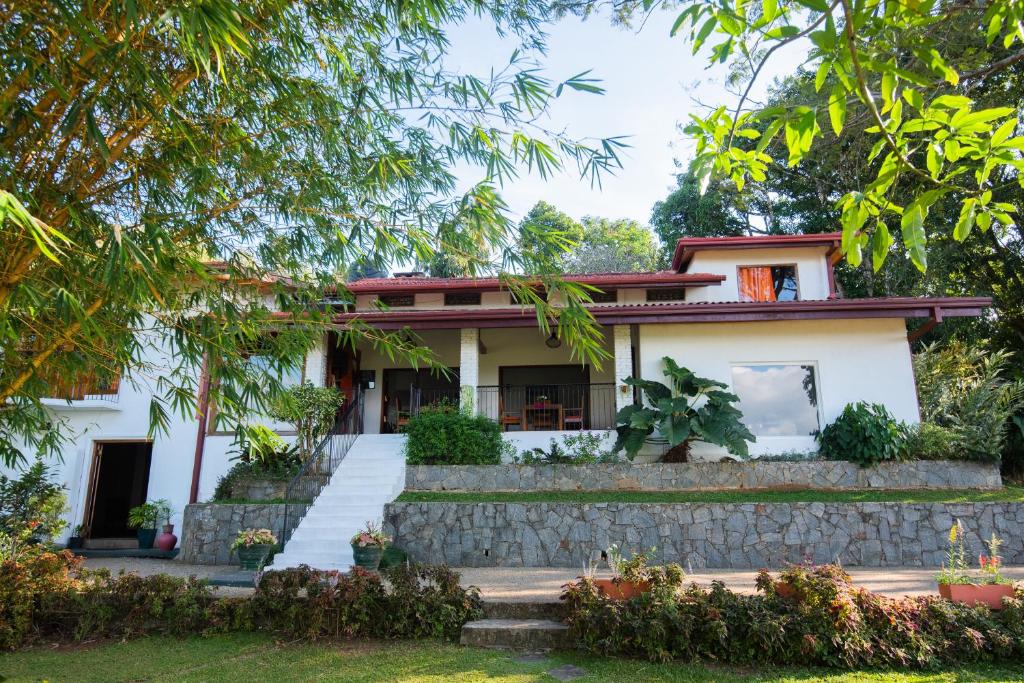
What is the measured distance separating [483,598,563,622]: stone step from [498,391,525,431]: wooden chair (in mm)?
7120

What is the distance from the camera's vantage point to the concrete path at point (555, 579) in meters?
6.68

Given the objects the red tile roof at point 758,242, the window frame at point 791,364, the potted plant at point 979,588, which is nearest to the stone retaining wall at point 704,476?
the window frame at point 791,364

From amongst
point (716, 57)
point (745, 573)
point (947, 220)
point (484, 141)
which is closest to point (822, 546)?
point (745, 573)

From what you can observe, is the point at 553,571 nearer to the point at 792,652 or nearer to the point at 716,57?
the point at 792,652

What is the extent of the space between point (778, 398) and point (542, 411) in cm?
469

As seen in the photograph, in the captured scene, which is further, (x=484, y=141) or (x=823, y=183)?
(x=823, y=183)

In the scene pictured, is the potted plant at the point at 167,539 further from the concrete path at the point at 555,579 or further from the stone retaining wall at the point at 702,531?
the stone retaining wall at the point at 702,531

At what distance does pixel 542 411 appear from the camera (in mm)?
13641

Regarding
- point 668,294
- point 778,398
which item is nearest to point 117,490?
point 668,294

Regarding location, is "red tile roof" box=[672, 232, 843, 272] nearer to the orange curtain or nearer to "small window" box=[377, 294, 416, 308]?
the orange curtain

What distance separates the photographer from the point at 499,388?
13.0m

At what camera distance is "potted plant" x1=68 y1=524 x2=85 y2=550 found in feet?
37.8

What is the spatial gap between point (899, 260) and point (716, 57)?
53.0 ft

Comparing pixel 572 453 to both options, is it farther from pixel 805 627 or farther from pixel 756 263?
pixel 756 263
